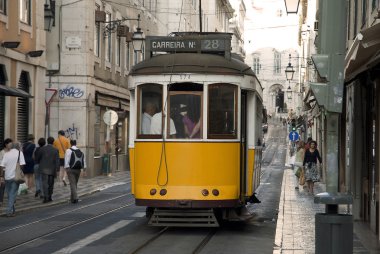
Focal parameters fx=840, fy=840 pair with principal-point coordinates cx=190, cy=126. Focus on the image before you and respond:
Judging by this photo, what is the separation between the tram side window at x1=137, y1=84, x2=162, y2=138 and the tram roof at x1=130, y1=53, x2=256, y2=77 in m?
0.32

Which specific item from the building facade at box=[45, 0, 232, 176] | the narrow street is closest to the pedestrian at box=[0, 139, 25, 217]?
the narrow street

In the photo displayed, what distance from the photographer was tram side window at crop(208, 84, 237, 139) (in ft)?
48.7

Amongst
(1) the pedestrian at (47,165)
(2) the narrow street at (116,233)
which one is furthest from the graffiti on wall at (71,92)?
(2) the narrow street at (116,233)

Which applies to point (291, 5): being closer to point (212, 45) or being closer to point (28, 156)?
point (212, 45)

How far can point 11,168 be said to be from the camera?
18.0 m

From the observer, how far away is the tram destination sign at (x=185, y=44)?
15.6 meters

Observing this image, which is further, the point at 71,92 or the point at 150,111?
the point at 71,92

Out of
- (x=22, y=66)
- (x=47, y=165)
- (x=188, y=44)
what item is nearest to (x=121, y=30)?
Answer: (x=22, y=66)

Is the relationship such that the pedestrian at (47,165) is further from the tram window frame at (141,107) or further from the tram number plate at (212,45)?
the tram number plate at (212,45)

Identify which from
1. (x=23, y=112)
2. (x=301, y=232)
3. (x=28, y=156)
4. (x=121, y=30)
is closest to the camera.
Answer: (x=301, y=232)

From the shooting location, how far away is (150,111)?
1504 cm

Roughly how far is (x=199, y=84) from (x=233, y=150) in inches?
52.1

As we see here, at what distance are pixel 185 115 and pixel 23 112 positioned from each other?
1474cm

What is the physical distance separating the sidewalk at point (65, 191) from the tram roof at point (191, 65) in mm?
5661
